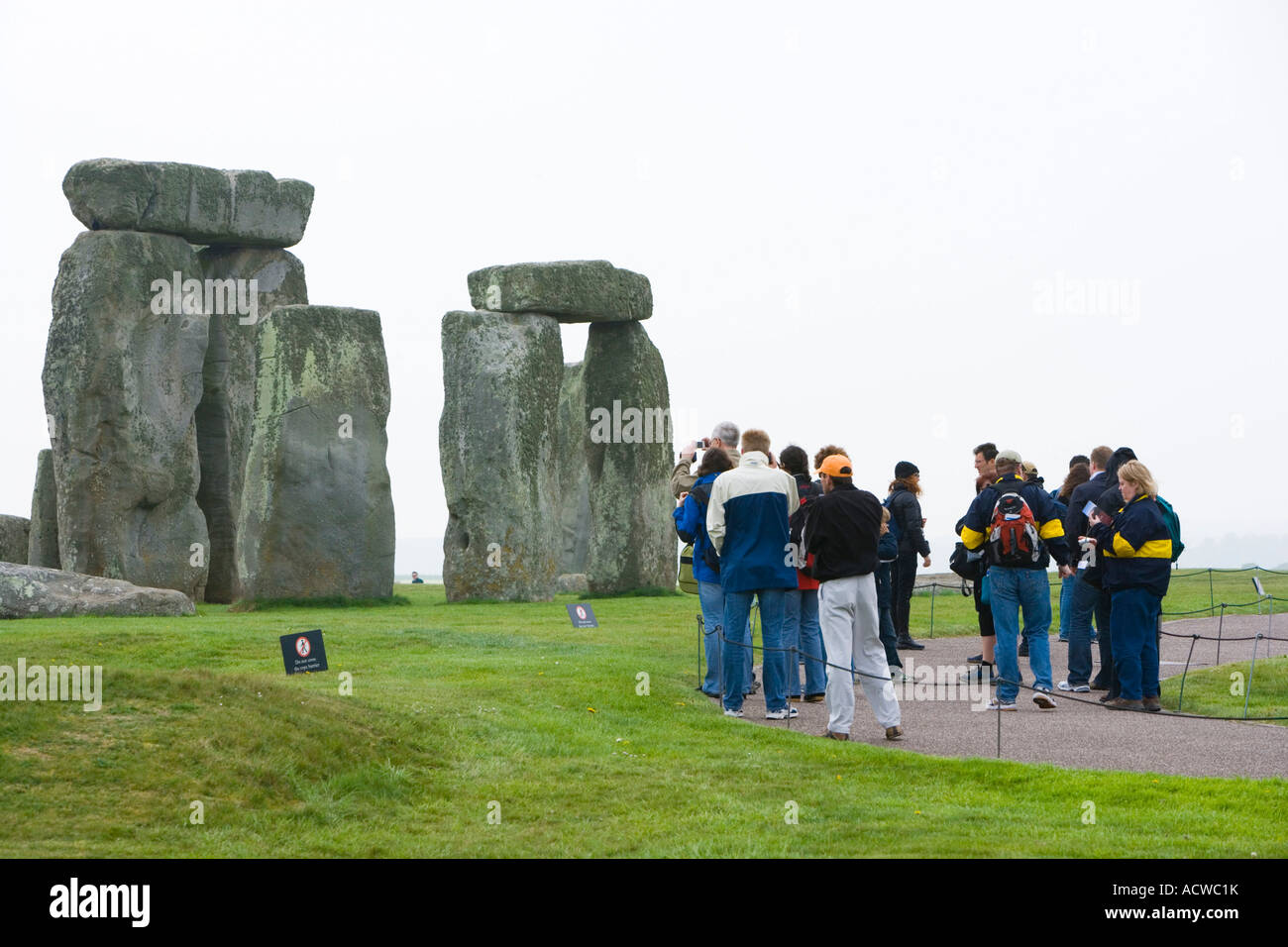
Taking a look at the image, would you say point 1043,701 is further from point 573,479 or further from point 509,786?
point 573,479

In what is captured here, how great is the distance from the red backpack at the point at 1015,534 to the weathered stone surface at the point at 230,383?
17.9 m

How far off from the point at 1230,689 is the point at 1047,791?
576 cm

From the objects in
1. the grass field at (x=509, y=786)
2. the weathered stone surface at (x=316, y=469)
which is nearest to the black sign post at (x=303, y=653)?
the grass field at (x=509, y=786)

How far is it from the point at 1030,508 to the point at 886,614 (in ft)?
8.72

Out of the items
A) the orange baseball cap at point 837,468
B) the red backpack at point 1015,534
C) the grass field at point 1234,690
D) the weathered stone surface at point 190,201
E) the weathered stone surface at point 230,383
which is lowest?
the grass field at point 1234,690

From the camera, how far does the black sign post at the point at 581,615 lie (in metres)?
18.3

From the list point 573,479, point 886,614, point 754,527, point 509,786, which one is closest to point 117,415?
point 573,479

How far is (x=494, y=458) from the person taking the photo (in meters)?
24.1

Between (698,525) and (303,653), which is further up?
(698,525)

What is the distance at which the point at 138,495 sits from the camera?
25875mm

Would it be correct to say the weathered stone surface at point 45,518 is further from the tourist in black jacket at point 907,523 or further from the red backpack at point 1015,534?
the red backpack at point 1015,534
